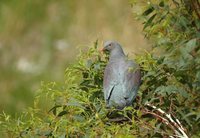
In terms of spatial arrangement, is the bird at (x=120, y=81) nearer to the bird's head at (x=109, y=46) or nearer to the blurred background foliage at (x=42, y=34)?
the bird's head at (x=109, y=46)

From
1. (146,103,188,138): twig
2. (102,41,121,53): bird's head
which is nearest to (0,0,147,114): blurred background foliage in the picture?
(102,41,121,53): bird's head

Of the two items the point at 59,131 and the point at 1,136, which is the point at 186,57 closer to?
the point at 59,131

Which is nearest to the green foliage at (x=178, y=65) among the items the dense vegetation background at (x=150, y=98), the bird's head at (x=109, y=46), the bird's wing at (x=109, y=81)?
the dense vegetation background at (x=150, y=98)

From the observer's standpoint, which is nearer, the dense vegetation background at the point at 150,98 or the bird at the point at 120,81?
the dense vegetation background at the point at 150,98

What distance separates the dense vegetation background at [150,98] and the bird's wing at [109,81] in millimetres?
31

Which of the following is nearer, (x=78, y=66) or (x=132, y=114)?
(x=132, y=114)

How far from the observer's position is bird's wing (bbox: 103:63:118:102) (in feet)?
9.70

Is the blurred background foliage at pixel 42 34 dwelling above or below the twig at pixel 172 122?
above

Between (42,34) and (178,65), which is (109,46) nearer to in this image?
(178,65)

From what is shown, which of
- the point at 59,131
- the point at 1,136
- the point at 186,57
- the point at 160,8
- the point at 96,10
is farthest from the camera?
the point at 96,10

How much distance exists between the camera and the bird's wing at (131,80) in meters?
2.93

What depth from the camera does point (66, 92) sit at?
2.84 metres

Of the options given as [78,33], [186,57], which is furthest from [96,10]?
[186,57]

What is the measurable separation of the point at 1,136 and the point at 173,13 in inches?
30.8
